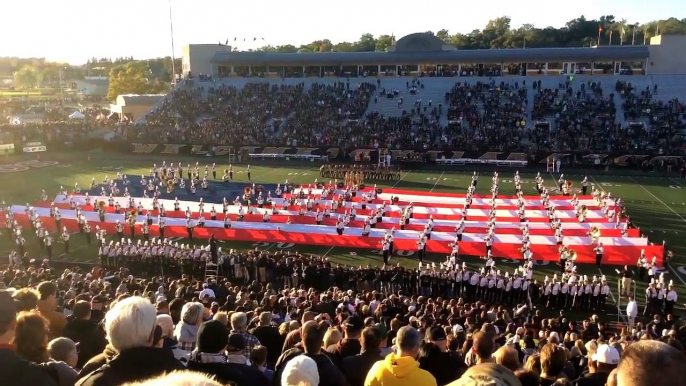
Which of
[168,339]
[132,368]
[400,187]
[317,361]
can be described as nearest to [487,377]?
[132,368]

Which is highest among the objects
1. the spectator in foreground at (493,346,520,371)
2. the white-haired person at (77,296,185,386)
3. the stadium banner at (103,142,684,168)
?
the white-haired person at (77,296,185,386)

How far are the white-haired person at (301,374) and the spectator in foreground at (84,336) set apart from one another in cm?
288

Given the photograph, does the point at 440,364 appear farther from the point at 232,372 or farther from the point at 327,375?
the point at 232,372

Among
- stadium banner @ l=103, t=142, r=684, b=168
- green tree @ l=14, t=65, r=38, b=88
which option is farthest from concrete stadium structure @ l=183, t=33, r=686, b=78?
green tree @ l=14, t=65, r=38, b=88

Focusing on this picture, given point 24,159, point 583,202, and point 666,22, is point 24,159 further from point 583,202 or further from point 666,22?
point 666,22

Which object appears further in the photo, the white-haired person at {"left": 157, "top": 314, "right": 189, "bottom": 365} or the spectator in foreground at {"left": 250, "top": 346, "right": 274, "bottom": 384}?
the white-haired person at {"left": 157, "top": 314, "right": 189, "bottom": 365}

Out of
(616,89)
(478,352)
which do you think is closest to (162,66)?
(616,89)

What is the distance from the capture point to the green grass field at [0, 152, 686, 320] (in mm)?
20328

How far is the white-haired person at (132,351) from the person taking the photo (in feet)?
11.2

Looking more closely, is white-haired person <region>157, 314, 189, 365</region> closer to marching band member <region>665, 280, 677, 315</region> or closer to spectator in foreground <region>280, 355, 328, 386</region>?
spectator in foreground <region>280, 355, 328, 386</region>

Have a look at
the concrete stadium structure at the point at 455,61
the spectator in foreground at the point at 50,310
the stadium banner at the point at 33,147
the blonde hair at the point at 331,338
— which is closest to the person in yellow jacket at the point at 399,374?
the blonde hair at the point at 331,338

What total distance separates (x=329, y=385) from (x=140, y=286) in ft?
31.4

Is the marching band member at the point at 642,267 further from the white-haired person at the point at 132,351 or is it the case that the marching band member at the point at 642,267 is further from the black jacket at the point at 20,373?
the black jacket at the point at 20,373

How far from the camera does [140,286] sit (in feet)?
42.7
